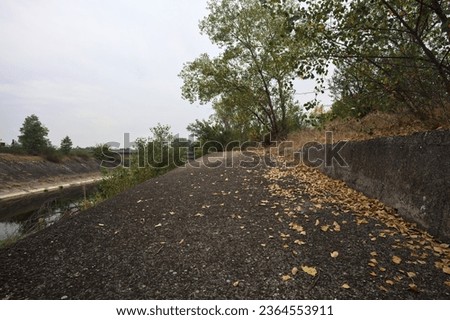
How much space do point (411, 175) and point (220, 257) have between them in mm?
2925

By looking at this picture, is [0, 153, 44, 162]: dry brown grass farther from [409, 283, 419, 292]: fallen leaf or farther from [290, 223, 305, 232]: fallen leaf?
[409, 283, 419, 292]: fallen leaf

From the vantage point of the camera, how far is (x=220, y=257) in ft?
10.2

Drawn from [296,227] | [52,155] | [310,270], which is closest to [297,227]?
[296,227]

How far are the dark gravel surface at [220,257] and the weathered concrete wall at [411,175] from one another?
442mm

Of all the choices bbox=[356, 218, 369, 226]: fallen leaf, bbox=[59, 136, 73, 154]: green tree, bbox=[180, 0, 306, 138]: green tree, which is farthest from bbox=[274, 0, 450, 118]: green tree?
bbox=[59, 136, 73, 154]: green tree

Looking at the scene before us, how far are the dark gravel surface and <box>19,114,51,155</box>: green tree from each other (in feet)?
145

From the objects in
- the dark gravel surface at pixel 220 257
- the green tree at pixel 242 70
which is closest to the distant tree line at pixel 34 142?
the green tree at pixel 242 70

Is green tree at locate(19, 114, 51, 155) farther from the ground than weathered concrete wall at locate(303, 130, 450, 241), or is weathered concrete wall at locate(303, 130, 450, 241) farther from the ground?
green tree at locate(19, 114, 51, 155)

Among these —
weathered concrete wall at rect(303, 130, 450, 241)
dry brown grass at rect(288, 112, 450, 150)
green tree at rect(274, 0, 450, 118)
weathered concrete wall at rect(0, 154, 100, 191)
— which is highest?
green tree at rect(274, 0, 450, 118)

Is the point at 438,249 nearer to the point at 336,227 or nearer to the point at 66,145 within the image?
the point at 336,227

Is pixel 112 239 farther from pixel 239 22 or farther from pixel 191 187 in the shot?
pixel 239 22

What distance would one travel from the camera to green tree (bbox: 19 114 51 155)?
39.2m

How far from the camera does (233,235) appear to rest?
12.1 feet

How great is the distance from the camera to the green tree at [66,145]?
1828 inches
